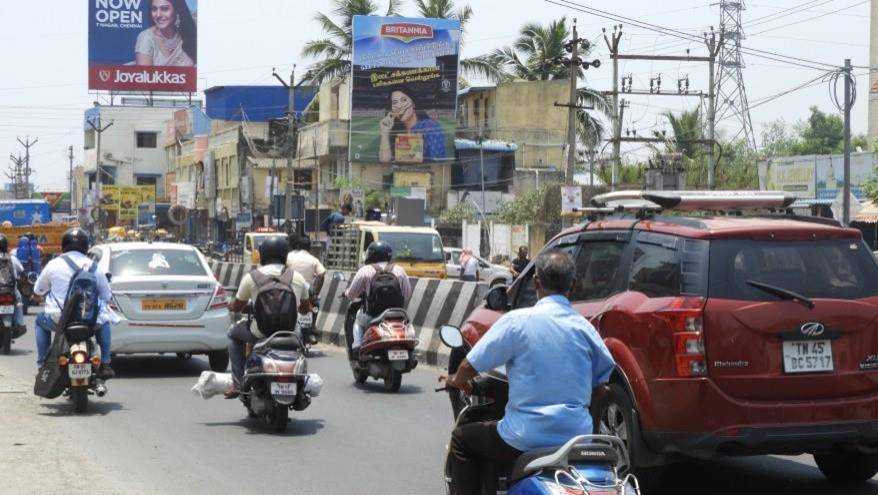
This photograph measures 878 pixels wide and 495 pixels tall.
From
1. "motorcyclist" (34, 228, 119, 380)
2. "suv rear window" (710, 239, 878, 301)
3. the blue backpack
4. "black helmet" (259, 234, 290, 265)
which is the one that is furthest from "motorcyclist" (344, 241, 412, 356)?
"suv rear window" (710, 239, 878, 301)

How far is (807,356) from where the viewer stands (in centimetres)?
767

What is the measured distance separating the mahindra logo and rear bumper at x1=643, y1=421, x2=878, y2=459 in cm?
53

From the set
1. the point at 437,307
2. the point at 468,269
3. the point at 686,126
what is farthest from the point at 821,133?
the point at 437,307

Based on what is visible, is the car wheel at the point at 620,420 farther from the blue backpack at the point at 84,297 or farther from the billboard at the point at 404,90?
the billboard at the point at 404,90

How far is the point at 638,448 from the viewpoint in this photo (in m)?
7.75

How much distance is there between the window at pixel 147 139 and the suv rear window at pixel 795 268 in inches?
3917

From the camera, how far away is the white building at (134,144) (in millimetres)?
102875

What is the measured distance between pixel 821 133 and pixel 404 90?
48.2 metres

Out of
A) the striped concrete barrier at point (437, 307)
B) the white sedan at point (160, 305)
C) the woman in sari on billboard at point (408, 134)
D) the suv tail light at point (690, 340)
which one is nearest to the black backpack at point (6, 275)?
the white sedan at point (160, 305)

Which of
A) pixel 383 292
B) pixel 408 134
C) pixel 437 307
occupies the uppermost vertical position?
pixel 408 134

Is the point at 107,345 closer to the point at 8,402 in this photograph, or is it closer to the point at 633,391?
the point at 8,402

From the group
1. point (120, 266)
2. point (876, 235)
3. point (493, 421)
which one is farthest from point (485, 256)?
point (493, 421)

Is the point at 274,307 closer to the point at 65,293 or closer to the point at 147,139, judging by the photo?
the point at 65,293

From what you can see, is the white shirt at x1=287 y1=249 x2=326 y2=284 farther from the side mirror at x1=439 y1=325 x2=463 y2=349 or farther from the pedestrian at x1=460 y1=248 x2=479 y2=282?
the pedestrian at x1=460 y1=248 x2=479 y2=282
